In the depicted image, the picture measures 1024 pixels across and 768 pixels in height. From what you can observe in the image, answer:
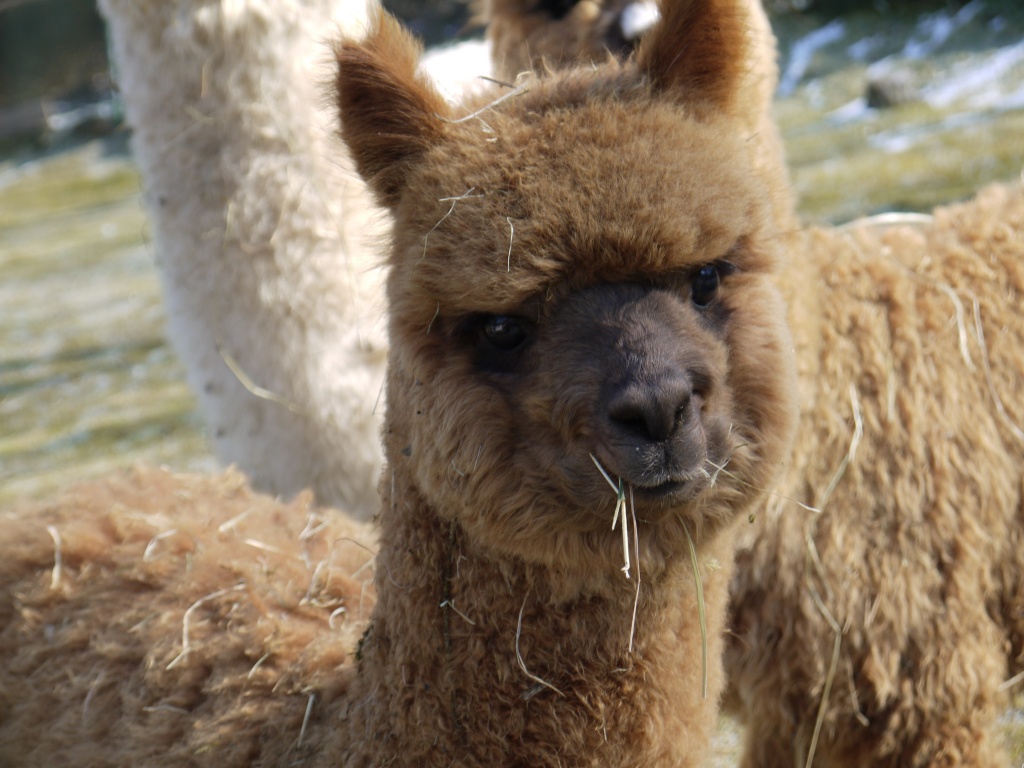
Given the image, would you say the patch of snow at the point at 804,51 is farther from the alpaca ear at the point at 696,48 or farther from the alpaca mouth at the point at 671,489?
the alpaca mouth at the point at 671,489

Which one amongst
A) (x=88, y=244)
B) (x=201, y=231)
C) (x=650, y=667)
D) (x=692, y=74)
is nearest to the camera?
(x=650, y=667)

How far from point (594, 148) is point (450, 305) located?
1.10ft

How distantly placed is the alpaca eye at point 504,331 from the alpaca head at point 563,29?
4.27ft

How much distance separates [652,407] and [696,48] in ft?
2.48

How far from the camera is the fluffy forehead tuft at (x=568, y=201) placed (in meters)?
1.56

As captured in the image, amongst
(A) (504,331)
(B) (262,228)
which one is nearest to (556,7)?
(B) (262,228)

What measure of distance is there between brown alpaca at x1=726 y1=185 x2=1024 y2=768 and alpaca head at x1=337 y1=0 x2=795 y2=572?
2.64ft

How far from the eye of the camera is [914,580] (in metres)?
2.39

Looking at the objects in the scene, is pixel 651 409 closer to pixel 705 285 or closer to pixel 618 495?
pixel 618 495

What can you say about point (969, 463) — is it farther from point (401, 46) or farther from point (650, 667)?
point (401, 46)

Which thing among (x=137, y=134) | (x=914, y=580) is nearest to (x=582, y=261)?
(x=914, y=580)

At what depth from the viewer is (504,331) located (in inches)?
64.4

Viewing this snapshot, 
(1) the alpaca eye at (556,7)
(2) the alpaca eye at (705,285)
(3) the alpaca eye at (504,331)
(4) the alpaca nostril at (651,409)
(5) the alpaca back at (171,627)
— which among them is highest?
(1) the alpaca eye at (556,7)

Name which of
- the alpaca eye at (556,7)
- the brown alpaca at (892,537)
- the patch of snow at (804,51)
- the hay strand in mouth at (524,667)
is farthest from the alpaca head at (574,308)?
the patch of snow at (804,51)
